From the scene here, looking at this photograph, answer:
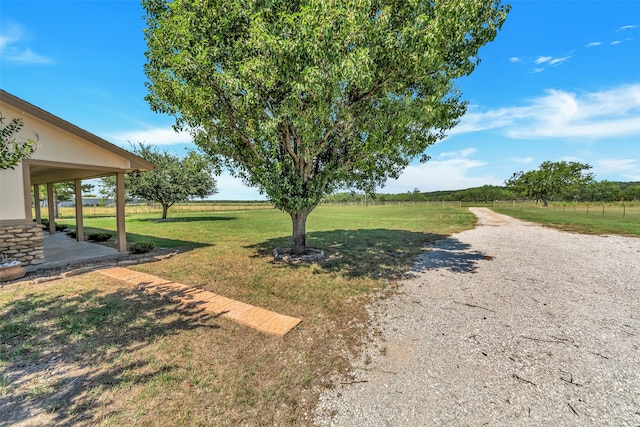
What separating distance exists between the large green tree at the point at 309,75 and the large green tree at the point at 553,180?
59.0 metres

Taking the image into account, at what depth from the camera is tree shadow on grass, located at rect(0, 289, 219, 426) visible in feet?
7.34

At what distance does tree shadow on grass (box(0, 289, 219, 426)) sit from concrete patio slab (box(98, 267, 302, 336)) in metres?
0.22

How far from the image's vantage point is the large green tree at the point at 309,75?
15.6 feet

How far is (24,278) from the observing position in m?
5.67

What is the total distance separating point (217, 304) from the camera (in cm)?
430

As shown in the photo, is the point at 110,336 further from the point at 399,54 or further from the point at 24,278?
the point at 399,54

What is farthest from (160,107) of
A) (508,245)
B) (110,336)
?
(508,245)

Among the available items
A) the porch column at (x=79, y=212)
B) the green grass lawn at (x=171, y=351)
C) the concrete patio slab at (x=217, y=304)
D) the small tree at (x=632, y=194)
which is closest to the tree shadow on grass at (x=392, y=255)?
the green grass lawn at (x=171, y=351)

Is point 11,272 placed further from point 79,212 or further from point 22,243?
point 79,212

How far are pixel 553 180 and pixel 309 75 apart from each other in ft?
209

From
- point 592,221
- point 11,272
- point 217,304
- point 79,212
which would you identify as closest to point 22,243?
point 11,272

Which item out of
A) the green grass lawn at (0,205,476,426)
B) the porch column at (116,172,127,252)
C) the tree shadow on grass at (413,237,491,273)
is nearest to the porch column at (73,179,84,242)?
the porch column at (116,172,127,252)

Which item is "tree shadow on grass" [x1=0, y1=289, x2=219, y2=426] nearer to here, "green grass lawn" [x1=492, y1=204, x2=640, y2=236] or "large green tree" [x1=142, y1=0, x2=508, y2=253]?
"large green tree" [x1=142, y1=0, x2=508, y2=253]

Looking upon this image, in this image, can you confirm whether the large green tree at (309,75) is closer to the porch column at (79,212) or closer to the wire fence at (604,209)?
the porch column at (79,212)
